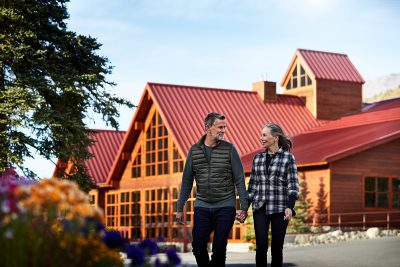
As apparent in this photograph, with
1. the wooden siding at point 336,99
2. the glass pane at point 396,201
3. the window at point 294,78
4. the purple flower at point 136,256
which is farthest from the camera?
the window at point 294,78

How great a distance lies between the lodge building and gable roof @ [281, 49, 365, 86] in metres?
0.06

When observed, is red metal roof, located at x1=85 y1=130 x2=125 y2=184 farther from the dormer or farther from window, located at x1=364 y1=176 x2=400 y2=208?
window, located at x1=364 y1=176 x2=400 y2=208

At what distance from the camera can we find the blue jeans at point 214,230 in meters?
9.55

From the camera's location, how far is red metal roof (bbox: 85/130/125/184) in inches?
1908

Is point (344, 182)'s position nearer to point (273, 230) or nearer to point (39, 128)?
point (39, 128)

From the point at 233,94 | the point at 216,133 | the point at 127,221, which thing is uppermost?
the point at 233,94

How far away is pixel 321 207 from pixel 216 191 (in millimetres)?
22741

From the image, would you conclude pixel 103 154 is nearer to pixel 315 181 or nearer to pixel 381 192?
pixel 315 181

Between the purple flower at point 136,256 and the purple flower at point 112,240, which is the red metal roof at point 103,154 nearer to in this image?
the purple flower at point 112,240

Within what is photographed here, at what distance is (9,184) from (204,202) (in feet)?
A: 16.2

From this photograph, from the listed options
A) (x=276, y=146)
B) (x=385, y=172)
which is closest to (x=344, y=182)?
(x=385, y=172)

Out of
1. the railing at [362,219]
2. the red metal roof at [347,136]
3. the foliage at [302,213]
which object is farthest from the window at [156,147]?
the railing at [362,219]

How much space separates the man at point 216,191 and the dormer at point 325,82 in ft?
113

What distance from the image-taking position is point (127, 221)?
139 ft
